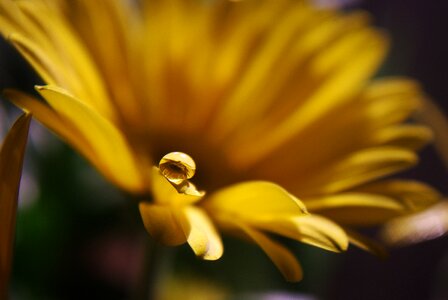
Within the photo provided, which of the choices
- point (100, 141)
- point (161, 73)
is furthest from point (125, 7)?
point (100, 141)

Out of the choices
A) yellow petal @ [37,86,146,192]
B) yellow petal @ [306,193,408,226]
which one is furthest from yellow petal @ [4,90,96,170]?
yellow petal @ [306,193,408,226]

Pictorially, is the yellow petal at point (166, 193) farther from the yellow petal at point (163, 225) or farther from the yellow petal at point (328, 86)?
the yellow petal at point (328, 86)

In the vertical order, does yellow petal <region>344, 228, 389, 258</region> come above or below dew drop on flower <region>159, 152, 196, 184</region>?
below

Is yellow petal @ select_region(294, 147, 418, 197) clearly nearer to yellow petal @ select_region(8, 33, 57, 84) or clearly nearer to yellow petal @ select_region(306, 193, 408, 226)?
yellow petal @ select_region(306, 193, 408, 226)

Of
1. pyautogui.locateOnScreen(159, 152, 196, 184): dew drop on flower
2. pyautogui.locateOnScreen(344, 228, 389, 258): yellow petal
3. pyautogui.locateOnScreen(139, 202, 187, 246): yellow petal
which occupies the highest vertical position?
pyautogui.locateOnScreen(159, 152, 196, 184): dew drop on flower

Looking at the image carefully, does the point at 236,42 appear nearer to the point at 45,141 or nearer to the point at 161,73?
the point at 161,73

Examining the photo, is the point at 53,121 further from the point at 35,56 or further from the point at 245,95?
the point at 245,95
